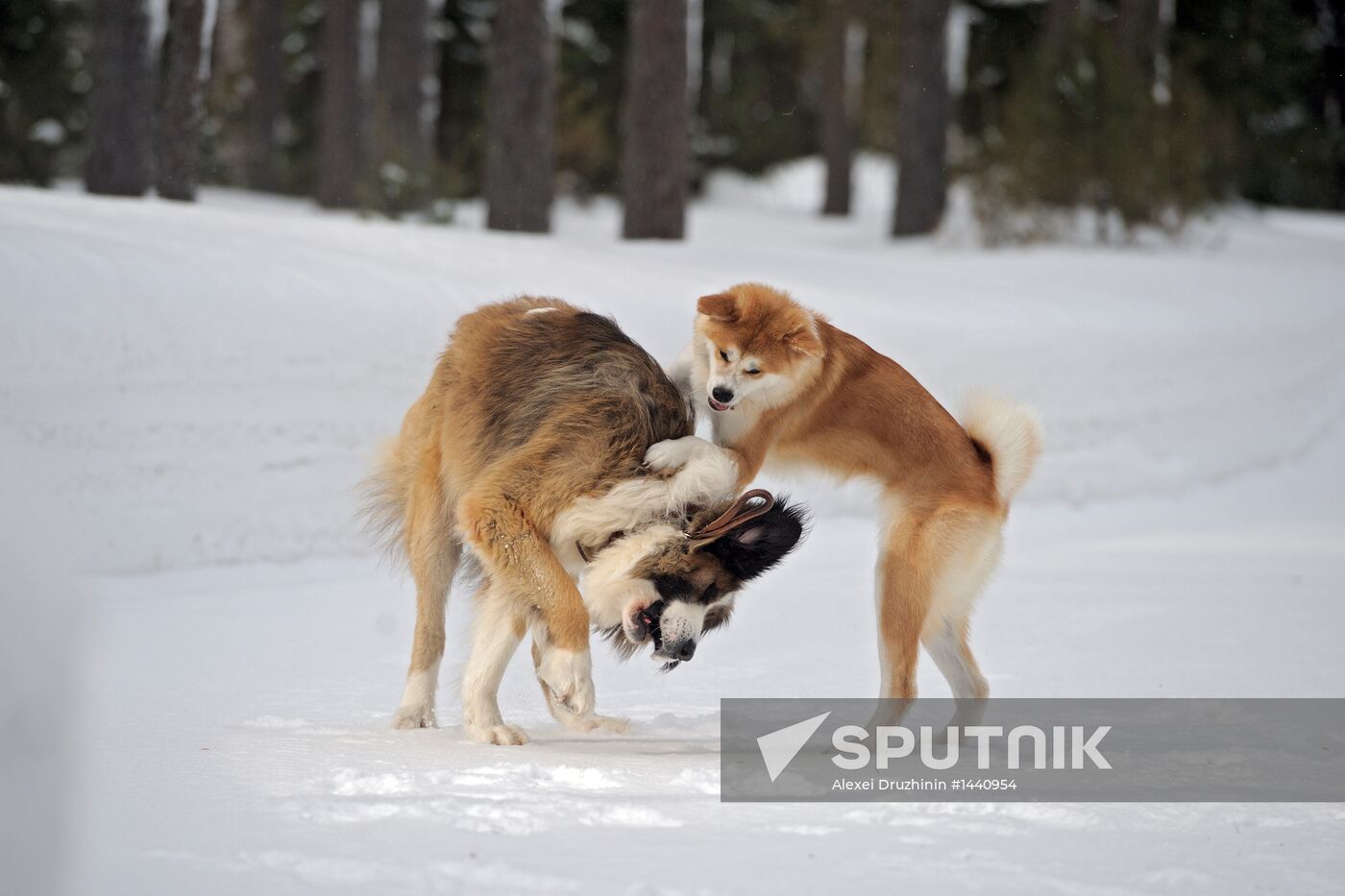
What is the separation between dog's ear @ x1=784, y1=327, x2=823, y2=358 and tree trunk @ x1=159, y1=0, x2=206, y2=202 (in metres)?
10.5

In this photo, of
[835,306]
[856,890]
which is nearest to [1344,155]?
[835,306]

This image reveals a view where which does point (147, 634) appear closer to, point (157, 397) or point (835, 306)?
point (157, 397)

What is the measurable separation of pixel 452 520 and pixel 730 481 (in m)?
1.20

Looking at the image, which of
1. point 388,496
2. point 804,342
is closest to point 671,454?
point 804,342

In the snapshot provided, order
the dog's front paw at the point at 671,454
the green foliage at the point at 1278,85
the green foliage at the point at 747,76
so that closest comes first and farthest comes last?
the dog's front paw at the point at 671,454, the green foliage at the point at 1278,85, the green foliage at the point at 747,76

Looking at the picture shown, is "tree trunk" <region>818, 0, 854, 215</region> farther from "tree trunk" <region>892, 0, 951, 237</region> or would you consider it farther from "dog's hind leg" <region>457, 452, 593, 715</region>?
"dog's hind leg" <region>457, 452, 593, 715</region>

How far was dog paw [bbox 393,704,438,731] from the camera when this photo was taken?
4.90 meters

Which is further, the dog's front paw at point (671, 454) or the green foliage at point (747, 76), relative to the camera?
the green foliage at point (747, 76)

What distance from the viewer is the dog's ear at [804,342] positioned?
526 centimetres

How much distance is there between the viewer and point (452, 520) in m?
5.27

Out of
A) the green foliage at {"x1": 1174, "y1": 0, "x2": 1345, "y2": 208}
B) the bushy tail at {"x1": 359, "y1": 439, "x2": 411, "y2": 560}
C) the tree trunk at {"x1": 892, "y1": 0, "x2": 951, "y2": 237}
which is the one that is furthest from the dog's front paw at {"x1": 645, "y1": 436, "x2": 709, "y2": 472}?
the green foliage at {"x1": 1174, "y1": 0, "x2": 1345, "y2": 208}

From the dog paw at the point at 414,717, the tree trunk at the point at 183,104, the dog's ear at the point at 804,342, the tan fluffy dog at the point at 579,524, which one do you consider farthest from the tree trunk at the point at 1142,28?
the dog paw at the point at 414,717

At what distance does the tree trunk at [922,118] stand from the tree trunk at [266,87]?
12.5 m

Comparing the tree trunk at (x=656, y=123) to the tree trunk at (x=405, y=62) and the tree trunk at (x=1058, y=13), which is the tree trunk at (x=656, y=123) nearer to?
the tree trunk at (x=405, y=62)
